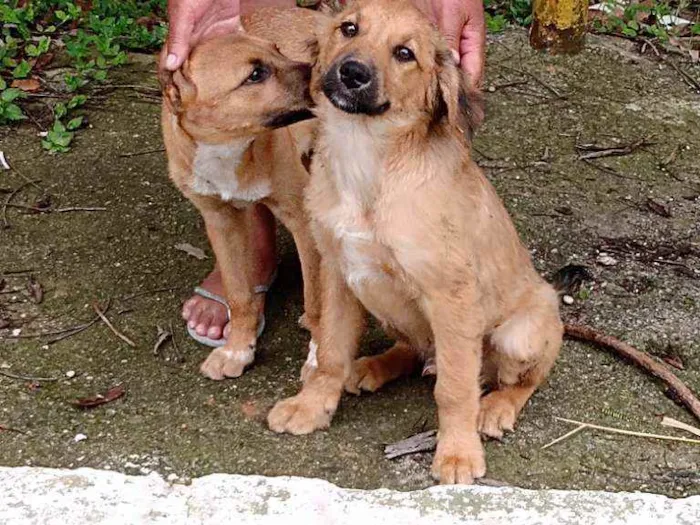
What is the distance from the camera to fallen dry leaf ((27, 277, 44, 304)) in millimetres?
4422

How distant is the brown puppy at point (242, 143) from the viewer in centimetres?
368

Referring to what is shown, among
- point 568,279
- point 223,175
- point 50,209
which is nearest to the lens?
point 223,175

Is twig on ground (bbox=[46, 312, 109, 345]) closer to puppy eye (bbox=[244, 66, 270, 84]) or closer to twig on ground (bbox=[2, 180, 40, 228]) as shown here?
twig on ground (bbox=[2, 180, 40, 228])

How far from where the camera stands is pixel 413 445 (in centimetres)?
361

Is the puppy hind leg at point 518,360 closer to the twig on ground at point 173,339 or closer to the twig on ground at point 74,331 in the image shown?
the twig on ground at point 173,339

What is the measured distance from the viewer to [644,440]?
3.67m

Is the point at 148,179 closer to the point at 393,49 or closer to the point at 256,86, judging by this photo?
the point at 256,86

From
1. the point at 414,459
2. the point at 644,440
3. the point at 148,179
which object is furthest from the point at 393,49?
the point at 148,179

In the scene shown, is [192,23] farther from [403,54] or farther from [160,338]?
[160,338]

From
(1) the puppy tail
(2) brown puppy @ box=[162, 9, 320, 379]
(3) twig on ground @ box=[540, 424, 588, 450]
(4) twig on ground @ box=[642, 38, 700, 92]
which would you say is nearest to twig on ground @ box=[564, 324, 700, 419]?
(1) the puppy tail

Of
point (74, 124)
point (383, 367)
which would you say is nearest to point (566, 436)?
point (383, 367)

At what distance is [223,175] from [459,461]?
4.19 ft

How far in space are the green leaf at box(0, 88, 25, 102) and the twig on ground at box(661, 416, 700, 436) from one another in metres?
3.77

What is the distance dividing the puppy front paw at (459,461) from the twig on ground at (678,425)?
27.3 inches
